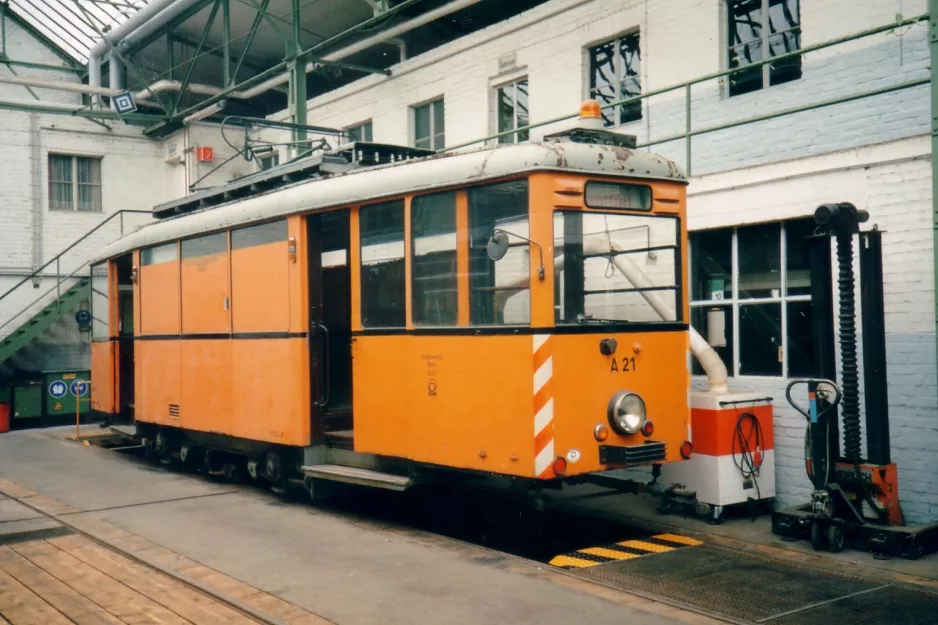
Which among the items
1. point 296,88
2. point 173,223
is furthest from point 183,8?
point 173,223

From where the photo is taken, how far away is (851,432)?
7.58 metres

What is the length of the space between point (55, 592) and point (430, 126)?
10.9 meters

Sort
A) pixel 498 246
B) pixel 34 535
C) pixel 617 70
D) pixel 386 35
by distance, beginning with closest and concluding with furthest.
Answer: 1. pixel 498 246
2. pixel 34 535
3. pixel 617 70
4. pixel 386 35

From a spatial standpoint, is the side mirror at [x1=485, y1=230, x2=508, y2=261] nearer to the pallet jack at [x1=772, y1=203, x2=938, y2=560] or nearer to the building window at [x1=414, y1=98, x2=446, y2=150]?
the pallet jack at [x1=772, y1=203, x2=938, y2=560]

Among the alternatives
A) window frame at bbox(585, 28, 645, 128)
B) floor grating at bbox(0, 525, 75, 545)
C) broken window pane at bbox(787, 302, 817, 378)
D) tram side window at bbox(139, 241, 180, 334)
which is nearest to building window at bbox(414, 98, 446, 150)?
window frame at bbox(585, 28, 645, 128)

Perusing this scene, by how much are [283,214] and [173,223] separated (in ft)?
9.62

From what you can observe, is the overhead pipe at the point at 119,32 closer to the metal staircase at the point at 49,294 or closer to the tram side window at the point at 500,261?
the metal staircase at the point at 49,294

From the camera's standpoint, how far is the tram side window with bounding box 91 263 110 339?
14.0 m

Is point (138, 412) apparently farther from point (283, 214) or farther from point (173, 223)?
point (283, 214)

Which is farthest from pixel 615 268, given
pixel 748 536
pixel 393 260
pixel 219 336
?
pixel 219 336

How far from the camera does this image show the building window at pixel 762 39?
33.2 ft

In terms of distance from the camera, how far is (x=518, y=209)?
7.17m

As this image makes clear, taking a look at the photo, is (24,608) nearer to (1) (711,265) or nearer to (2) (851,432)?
(2) (851,432)

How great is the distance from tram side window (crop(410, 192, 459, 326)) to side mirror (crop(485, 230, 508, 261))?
579mm
